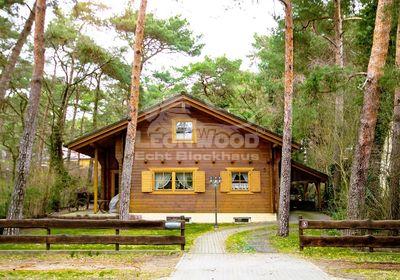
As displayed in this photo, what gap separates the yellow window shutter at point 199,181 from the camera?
18.6 metres

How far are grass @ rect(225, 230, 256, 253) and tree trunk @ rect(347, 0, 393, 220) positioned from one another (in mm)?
2661

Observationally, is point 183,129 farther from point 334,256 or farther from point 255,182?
point 334,256

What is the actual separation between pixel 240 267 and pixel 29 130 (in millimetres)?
7196

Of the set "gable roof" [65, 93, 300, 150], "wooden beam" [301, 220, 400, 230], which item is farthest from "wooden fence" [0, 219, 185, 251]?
"gable roof" [65, 93, 300, 150]

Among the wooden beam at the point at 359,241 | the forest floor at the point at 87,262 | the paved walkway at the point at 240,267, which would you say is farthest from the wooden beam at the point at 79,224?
the wooden beam at the point at 359,241

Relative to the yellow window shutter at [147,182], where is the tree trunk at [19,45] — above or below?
above

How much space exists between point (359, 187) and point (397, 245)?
60.4 inches

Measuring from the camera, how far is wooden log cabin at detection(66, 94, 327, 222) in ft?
60.8

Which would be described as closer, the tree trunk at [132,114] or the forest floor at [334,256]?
the forest floor at [334,256]

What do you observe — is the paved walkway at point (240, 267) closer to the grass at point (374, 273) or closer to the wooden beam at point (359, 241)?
the grass at point (374, 273)

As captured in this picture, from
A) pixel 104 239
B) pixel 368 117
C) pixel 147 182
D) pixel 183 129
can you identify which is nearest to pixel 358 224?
pixel 368 117

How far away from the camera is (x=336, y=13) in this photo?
66.5 ft

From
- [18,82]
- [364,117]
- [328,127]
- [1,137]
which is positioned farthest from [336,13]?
[1,137]

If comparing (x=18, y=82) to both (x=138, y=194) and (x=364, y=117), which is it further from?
(x=364, y=117)
